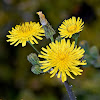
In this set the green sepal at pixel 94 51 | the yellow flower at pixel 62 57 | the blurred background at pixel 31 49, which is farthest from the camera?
the blurred background at pixel 31 49

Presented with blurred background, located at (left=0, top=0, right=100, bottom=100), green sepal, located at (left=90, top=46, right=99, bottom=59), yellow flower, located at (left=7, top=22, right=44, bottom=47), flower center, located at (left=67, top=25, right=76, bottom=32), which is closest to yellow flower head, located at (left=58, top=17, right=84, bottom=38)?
flower center, located at (left=67, top=25, right=76, bottom=32)

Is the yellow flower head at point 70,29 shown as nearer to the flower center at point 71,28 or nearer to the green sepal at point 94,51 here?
the flower center at point 71,28

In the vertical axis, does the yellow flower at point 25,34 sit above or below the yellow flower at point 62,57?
above

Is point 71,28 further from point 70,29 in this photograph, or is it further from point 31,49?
point 31,49

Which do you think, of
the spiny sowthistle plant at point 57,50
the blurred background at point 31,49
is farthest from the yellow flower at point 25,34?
the blurred background at point 31,49

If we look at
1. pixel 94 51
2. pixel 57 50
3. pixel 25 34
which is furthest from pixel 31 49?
pixel 57 50

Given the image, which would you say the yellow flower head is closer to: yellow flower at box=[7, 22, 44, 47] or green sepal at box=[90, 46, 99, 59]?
yellow flower at box=[7, 22, 44, 47]

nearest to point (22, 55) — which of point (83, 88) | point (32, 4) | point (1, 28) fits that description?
point (1, 28)

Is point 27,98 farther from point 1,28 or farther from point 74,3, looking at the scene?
point 74,3
